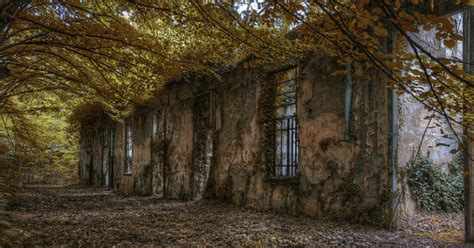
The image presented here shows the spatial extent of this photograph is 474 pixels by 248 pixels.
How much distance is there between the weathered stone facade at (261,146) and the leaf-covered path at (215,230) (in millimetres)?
473

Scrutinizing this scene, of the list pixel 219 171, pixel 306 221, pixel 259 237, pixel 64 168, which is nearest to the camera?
pixel 259 237

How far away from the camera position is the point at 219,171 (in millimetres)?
9008

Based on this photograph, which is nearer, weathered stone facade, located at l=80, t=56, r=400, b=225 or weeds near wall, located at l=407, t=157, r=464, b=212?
weathered stone facade, located at l=80, t=56, r=400, b=225

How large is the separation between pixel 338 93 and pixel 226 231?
291 centimetres

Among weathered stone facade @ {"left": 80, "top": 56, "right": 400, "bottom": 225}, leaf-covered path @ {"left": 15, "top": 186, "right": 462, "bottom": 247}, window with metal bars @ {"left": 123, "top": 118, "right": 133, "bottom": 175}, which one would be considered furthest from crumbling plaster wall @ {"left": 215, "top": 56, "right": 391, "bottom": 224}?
window with metal bars @ {"left": 123, "top": 118, "right": 133, "bottom": 175}

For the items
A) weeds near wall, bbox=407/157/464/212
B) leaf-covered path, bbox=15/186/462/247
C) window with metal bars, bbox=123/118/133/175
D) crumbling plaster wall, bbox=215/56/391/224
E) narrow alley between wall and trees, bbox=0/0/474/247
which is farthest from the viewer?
window with metal bars, bbox=123/118/133/175

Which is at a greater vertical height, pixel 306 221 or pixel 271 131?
pixel 271 131

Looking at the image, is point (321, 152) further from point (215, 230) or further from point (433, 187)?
point (215, 230)

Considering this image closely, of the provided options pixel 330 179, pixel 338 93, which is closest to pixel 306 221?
pixel 330 179

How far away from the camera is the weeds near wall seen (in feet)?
20.7

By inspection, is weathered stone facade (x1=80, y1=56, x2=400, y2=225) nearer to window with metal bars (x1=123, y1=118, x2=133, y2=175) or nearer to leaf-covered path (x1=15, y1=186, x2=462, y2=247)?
leaf-covered path (x1=15, y1=186, x2=462, y2=247)

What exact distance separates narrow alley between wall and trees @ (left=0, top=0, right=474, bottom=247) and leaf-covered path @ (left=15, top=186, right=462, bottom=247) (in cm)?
3

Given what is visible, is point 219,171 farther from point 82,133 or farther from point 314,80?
point 82,133

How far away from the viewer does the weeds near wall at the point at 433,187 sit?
632cm
